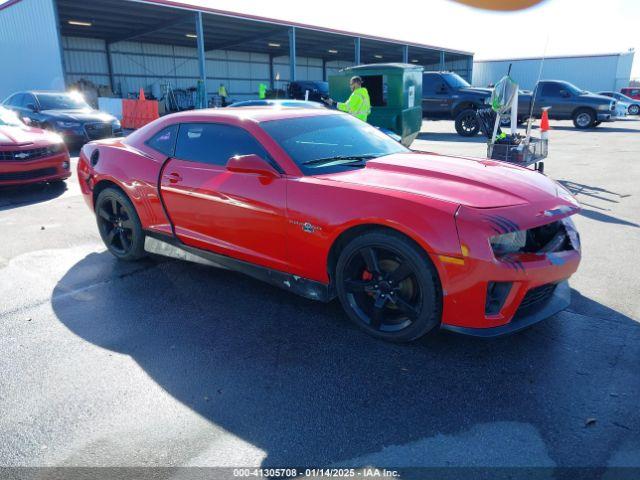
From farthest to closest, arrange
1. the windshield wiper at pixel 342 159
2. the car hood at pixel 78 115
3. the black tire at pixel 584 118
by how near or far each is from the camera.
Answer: the black tire at pixel 584 118
the car hood at pixel 78 115
the windshield wiper at pixel 342 159

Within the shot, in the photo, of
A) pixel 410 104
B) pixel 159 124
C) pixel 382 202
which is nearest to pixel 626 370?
Result: pixel 382 202

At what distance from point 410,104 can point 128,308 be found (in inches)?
415

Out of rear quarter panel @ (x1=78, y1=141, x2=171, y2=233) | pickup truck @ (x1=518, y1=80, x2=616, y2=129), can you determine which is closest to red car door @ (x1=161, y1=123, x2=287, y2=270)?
rear quarter panel @ (x1=78, y1=141, x2=171, y2=233)

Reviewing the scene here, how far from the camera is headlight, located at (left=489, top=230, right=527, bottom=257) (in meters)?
2.69

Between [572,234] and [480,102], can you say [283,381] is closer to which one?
[572,234]

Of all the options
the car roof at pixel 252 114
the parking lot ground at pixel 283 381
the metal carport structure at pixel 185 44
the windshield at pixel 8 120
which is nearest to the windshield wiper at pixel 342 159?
the car roof at pixel 252 114

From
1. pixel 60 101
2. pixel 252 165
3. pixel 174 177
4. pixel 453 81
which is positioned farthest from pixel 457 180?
pixel 453 81

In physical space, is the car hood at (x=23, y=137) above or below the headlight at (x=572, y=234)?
above

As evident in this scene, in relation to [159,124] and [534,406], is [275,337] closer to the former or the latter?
[534,406]

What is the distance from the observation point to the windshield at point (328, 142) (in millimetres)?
3488

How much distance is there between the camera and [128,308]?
373cm

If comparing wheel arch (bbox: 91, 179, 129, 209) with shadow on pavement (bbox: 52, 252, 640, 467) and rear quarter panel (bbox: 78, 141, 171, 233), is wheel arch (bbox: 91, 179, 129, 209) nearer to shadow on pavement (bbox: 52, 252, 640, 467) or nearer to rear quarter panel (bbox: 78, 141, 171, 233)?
rear quarter panel (bbox: 78, 141, 171, 233)

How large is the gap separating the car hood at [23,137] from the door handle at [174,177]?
4.88 meters

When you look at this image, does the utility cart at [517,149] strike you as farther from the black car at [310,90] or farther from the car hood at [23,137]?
the black car at [310,90]
